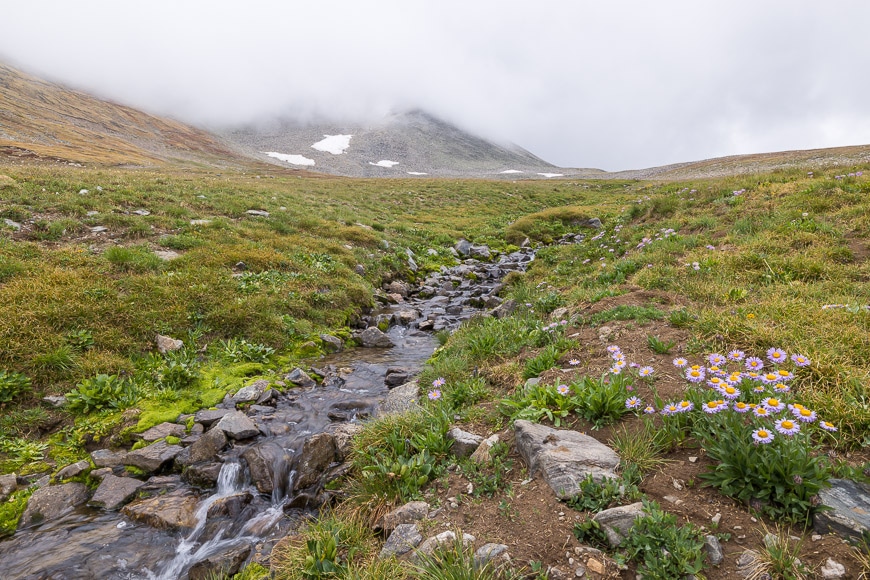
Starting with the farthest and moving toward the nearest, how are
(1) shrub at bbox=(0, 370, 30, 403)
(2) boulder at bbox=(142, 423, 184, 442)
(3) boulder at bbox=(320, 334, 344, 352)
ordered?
(3) boulder at bbox=(320, 334, 344, 352), (1) shrub at bbox=(0, 370, 30, 403), (2) boulder at bbox=(142, 423, 184, 442)

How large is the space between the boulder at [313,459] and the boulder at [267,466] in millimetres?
254

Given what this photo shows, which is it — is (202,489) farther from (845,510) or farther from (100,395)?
(845,510)

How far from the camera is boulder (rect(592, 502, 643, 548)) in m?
3.11

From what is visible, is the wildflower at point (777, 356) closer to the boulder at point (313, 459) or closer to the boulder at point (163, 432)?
the boulder at point (313, 459)

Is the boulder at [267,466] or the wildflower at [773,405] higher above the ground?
the wildflower at [773,405]

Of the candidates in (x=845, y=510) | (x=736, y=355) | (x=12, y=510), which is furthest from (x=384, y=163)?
(x=845, y=510)

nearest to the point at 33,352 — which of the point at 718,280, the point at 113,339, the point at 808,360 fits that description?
the point at 113,339

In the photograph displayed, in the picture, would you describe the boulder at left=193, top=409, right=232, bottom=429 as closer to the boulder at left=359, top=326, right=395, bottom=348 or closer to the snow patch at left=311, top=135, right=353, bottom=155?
the boulder at left=359, top=326, right=395, bottom=348

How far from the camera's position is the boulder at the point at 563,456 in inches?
146

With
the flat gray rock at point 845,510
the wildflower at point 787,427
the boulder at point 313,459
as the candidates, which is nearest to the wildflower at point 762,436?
the wildflower at point 787,427

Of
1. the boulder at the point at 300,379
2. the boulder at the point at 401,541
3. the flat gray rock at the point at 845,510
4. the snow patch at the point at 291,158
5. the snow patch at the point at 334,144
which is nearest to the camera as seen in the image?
the flat gray rock at the point at 845,510

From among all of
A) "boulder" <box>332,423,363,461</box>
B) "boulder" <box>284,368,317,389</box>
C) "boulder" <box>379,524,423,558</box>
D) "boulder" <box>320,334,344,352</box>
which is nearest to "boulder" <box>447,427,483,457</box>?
"boulder" <box>379,524,423,558</box>

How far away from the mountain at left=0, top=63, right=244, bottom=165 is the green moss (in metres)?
71.6

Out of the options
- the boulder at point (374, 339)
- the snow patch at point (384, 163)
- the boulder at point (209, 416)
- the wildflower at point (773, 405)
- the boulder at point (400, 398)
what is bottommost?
the boulder at point (209, 416)
